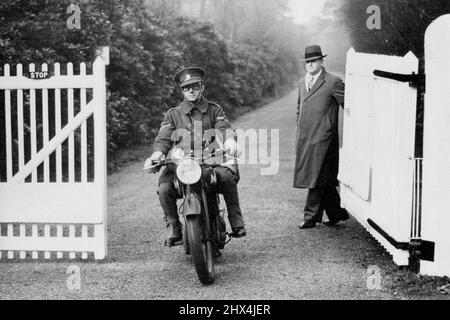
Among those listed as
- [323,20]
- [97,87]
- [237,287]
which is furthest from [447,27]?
[323,20]

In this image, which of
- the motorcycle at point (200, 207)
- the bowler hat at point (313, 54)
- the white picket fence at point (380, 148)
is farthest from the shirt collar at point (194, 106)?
the bowler hat at point (313, 54)

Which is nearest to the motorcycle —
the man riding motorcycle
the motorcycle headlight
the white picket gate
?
the motorcycle headlight

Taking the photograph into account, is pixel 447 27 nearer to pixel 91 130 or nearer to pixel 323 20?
pixel 91 130

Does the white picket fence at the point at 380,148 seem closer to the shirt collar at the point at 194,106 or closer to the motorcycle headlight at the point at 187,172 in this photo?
the shirt collar at the point at 194,106

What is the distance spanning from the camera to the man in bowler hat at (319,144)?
26.5ft

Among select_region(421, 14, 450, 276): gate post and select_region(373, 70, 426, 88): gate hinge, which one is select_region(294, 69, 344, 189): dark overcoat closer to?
select_region(373, 70, 426, 88): gate hinge

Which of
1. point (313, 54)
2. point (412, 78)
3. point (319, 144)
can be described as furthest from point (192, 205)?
point (313, 54)

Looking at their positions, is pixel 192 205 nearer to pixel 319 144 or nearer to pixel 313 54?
pixel 319 144

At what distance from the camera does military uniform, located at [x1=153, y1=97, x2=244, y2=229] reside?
20.5 ft

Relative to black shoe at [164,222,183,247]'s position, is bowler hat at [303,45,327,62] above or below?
above

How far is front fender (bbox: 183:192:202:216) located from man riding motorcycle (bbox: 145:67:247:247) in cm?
55

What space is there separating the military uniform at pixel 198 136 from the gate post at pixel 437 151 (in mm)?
1664

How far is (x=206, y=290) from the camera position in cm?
552
